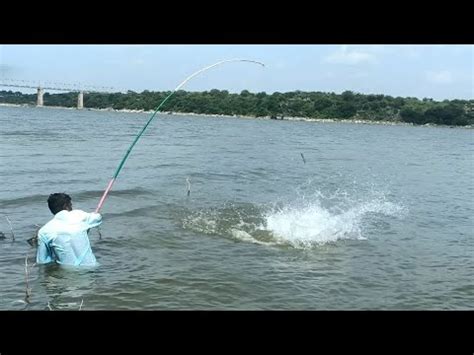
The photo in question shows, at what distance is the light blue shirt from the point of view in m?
7.42

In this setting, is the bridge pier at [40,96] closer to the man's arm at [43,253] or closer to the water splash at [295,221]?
the water splash at [295,221]

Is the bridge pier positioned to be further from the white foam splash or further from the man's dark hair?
the man's dark hair

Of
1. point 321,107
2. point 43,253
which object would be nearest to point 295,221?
point 43,253

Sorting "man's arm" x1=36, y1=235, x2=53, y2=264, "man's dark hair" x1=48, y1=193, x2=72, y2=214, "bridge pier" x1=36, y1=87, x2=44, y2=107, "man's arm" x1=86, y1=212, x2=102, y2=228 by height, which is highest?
"bridge pier" x1=36, y1=87, x2=44, y2=107

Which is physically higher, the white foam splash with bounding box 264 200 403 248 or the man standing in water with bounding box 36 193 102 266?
the man standing in water with bounding box 36 193 102 266

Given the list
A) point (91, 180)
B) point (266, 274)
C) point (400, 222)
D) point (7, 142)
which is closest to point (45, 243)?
point (266, 274)

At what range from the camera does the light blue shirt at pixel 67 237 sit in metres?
7.42

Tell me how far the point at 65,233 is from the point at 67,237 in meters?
0.12

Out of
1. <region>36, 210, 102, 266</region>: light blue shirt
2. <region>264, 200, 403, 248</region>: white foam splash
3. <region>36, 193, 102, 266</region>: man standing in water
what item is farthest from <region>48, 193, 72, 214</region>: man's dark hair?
<region>264, 200, 403, 248</region>: white foam splash

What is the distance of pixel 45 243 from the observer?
7715 millimetres

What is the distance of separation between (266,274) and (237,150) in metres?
25.7

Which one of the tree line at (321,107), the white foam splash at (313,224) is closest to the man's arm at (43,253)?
the white foam splash at (313,224)

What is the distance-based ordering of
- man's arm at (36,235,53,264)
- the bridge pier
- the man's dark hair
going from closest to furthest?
1. the man's dark hair
2. man's arm at (36,235,53,264)
3. the bridge pier
